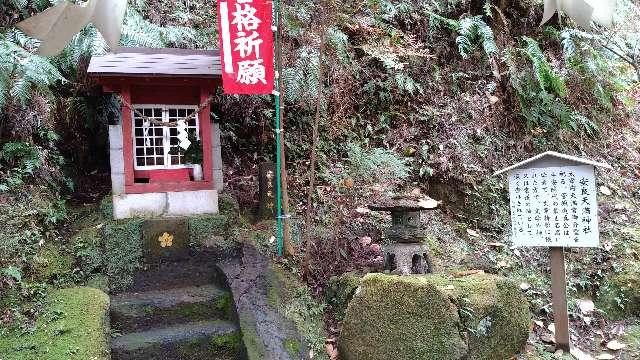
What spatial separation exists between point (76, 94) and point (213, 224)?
3003mm

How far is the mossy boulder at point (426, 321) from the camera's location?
433 centimetres

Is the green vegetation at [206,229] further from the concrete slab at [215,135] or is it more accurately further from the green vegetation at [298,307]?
the concrete slab at [215,135]

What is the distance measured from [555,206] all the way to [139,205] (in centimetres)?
451

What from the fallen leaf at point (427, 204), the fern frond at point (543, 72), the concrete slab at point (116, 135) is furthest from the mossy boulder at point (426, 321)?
the fern frond at point (543, 72)

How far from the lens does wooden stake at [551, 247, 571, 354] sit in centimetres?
499

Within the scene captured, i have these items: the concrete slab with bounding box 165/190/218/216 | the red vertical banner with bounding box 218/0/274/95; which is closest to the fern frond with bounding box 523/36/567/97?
the red vertical banner with bounding box 218/0/274/95

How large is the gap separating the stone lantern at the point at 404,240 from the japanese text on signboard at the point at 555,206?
35.4 inches

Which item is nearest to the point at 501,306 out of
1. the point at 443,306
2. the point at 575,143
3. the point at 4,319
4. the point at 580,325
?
the point at 443,306

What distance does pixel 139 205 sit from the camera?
5.75 metres

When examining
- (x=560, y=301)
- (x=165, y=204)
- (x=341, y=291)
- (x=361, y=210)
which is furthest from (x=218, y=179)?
(x=560, y=301)

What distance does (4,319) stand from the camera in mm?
4398

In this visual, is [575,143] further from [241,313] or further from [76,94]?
[76,94]

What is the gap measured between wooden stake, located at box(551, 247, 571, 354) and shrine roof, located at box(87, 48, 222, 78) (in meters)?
4.12

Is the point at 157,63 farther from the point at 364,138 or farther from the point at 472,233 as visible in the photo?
the point at 472,233
